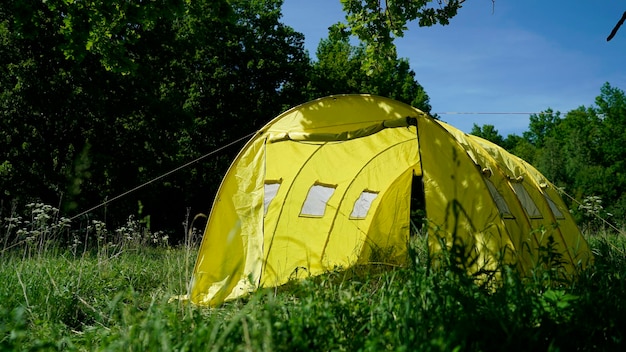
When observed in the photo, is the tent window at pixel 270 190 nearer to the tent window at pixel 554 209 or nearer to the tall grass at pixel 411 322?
the tent window at pixel 554 209

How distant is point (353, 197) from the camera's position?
7.55m

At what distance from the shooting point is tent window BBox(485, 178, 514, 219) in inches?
200

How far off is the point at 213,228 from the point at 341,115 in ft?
5.83

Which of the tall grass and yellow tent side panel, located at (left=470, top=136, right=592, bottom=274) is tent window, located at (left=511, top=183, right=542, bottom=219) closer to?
yellow tent side panel, located at (left=470, top=136, right=592, bottom=274)

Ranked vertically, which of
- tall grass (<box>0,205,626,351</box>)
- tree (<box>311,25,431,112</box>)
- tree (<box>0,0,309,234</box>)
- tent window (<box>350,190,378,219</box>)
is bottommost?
tall grass (<box>0,205,626,351</box>)

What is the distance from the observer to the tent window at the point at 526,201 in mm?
5731

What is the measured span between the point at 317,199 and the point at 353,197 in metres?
0.65

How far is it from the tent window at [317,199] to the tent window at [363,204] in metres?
0.50

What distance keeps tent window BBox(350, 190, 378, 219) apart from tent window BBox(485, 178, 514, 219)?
258 centimetres

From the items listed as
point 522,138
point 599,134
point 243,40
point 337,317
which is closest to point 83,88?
point 243,40

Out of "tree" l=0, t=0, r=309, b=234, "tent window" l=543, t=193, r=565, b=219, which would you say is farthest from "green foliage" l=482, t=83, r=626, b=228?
"tent window" l=543, t=193, r=565, b=219

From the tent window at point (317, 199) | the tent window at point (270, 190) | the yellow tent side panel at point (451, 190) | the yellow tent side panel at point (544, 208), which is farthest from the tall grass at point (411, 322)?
the tent window at point (317, 199)

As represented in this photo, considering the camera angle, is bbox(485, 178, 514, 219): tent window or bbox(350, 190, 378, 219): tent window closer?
bbox(485, 178, 514, 219): tent window

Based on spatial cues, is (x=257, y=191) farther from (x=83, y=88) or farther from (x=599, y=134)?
(x=599, y=134)
